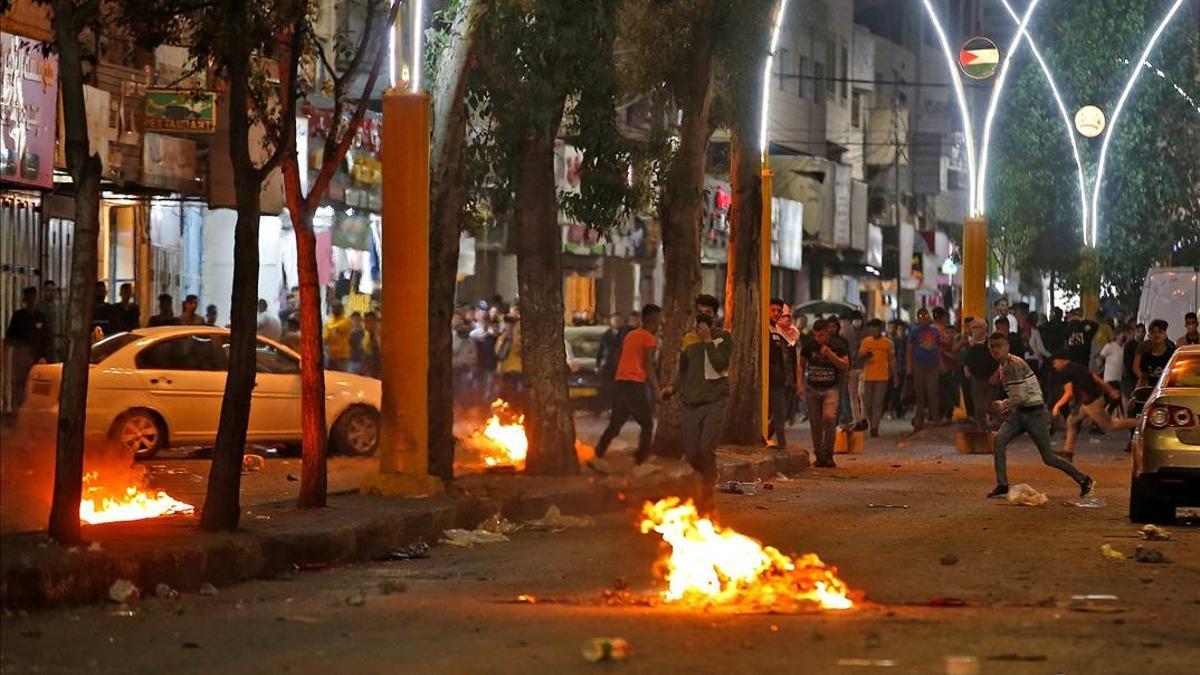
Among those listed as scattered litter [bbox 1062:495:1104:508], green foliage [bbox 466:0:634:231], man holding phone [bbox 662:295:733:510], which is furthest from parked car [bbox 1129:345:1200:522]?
green foliage [bbox 466:0:634:231]

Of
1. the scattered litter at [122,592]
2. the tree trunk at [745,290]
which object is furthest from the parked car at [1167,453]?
the tree trunk at [745,290]

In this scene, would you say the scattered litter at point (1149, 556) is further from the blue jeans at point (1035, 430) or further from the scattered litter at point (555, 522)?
the blue jeans at point (1035, 430)

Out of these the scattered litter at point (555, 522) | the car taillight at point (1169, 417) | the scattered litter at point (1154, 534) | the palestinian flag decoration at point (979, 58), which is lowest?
the scattered litter at point (555, 522)

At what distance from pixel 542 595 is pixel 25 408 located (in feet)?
34.0

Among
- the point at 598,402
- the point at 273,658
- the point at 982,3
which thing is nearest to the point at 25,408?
the point at 273,658

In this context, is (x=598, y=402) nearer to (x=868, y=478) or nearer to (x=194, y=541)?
(x=868, y=478)

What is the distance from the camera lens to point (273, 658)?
855cm

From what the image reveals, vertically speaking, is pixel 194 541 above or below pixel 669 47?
below

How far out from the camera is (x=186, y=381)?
69.3 ft

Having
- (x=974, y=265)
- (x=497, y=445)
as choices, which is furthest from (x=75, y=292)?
(x=974, y=265)

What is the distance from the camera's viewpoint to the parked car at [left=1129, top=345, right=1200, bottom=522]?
15.0 m

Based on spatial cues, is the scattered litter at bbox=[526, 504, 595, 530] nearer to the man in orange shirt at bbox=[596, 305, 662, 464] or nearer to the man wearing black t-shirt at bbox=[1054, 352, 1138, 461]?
the man in orange shirt at bbox=[596, 305, 662, 464]

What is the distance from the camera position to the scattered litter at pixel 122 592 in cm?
1060

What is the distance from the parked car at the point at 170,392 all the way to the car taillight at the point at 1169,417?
890cm
